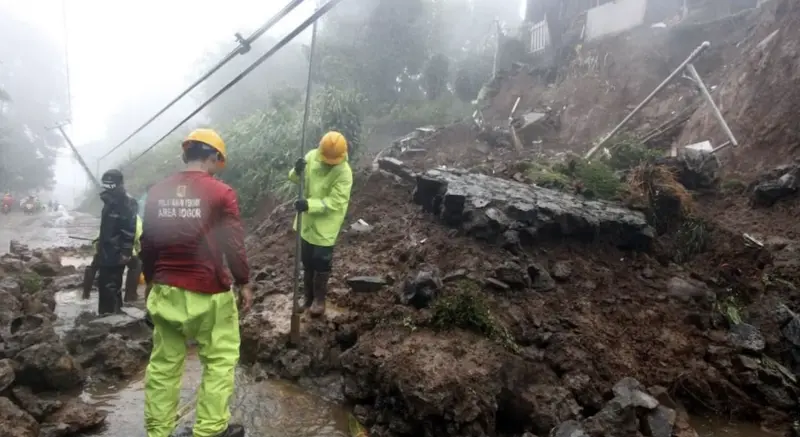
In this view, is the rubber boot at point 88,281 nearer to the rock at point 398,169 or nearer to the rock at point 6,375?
the rock at point 6,375

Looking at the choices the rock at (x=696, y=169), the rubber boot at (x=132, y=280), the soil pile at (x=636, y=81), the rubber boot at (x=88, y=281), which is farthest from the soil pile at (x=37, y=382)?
the soil pile at (x=636, y=81)

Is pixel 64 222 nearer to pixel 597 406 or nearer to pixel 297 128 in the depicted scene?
pixel 297 128

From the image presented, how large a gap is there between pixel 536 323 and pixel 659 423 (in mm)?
1316

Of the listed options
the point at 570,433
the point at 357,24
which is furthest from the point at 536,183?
the point at 357,24

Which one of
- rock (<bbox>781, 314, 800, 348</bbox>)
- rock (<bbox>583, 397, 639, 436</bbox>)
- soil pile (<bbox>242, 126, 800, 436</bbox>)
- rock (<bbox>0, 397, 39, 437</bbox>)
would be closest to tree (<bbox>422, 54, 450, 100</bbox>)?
soil pile (<bbox>242, 126, 800, 436</bbox>)

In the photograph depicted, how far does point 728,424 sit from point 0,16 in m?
49.7

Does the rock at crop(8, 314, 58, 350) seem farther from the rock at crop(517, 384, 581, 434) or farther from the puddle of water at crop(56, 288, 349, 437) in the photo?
the rock at crop(517, 384, 581, 434)

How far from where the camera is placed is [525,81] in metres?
16.8

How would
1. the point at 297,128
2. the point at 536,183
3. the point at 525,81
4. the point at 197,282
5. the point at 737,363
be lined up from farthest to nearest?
1. the point at 525,81
2. the point at 297,128
3. the point at 536,183
4. the point at 737,363
5. the point at 197,282

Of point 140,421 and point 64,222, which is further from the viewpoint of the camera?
point 64,222

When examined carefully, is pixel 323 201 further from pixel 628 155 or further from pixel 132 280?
pixel 628 155

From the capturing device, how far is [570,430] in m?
3.12

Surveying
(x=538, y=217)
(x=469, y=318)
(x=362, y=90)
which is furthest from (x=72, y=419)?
(x=362, y=90)

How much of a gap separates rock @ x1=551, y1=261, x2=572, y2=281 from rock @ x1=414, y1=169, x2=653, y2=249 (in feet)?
1.47
